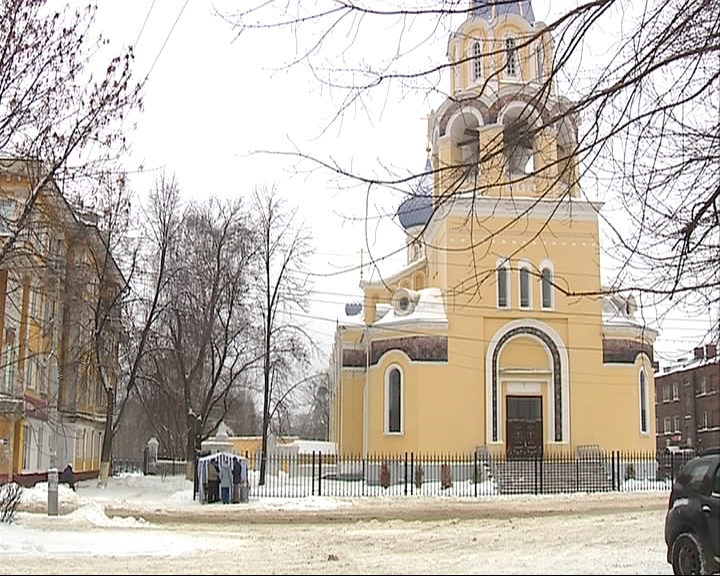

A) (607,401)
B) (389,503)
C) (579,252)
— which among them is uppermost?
(579,252)

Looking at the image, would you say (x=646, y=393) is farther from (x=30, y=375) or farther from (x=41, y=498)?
(x=30, y=375)

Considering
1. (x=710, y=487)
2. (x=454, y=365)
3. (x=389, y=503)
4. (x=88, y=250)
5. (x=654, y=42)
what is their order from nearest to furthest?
(x=654, y=42) < (x=710, y=487) < (x=88, y=250) < (x=389, y=503) < (x=454, y=365)

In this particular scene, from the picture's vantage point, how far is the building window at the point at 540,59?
33.6ft

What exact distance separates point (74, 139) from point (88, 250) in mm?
6027

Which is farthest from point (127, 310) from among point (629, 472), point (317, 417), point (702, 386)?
point (317, 417)

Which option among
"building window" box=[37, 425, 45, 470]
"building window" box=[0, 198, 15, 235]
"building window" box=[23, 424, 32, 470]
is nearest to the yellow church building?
"building window" box=[37, 425, 45, 470]

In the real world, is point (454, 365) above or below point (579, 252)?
below

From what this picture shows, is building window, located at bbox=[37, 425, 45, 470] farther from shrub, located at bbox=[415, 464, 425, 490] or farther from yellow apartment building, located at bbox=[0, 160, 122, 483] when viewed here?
shrub, located at bbox=[415, 464, 425, 490]

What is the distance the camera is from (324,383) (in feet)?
249

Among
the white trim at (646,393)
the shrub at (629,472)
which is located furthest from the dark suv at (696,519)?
the white trim at (646,393)

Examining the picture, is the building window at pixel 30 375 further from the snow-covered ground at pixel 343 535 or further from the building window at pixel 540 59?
the building window at pixel 540 59

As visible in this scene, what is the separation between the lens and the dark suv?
10250 mm

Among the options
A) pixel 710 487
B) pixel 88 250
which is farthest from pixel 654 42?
pixel 88 250

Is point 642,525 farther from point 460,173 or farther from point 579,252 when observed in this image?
point 579,252
